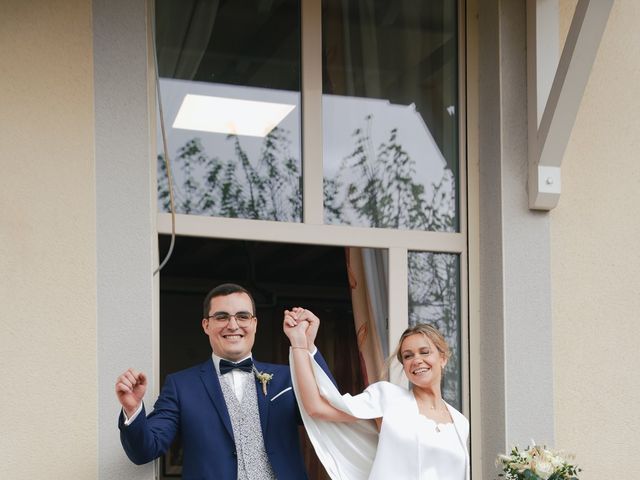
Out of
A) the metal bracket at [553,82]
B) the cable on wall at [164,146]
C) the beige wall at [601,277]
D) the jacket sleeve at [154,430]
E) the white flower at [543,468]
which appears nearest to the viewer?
the jacket sleeve at [154,430]

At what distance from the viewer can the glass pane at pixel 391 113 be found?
466cm

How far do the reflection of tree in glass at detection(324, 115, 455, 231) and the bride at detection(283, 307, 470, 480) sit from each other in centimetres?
77

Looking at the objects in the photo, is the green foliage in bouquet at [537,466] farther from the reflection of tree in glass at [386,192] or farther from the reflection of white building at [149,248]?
the reflection of tree in glass at [386,192]

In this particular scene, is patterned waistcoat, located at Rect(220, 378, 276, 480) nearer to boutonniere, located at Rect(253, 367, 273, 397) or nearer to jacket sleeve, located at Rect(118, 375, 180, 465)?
boutonniere, located at Rect(253, 367, 273, 397)

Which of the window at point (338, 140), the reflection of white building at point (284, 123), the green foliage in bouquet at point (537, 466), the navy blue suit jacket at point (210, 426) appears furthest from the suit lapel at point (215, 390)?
the green foliage in bouquet at point (537, 466)

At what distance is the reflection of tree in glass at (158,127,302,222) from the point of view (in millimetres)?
4383

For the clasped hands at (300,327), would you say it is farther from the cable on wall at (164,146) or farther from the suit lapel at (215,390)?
the cable on wall at (164,146)

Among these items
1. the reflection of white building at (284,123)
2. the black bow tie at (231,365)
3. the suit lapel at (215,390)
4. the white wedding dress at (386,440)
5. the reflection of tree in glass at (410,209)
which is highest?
the reflection of white building at (284,123)

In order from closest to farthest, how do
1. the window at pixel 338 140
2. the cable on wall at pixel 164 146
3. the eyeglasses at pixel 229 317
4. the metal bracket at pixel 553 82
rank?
the eyeglasses at pixel 229 317, the cable on wall at pixel 164 146, the metal bracket at pixel 553 82, the window at pixel 338 140

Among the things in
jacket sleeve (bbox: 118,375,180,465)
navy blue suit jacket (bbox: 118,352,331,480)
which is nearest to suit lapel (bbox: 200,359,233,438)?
navy blue suit jacket (bbox: 118,352,331,480)

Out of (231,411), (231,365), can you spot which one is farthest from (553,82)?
(231,411)

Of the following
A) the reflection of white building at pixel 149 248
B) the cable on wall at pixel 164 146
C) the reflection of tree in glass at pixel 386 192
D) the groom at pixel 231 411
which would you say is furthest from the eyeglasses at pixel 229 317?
the reflection of tree in glass at pixel 386 192

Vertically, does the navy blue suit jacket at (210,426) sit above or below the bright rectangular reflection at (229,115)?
below

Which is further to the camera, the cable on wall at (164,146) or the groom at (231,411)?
the cable on wall at (164,146)
